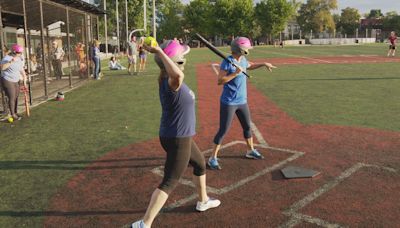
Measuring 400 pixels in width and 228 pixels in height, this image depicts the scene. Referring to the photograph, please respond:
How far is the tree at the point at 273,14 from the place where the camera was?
93.4 meters

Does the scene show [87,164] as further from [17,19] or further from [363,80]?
[363,80]

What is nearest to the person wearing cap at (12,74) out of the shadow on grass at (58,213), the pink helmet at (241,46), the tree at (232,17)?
the shadow on grass at (58,213)

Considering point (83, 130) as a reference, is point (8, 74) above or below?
above

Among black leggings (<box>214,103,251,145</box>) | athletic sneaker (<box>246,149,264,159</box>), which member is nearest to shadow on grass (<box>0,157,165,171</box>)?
black leggings (<box>214,103,251,145</box>)

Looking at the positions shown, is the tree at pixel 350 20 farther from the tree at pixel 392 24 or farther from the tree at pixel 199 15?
the tree at pixel 199 15

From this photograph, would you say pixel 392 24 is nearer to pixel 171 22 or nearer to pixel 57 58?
pixel 171 22

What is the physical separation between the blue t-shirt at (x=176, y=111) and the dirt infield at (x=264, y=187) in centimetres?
119

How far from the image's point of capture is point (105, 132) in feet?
29.5

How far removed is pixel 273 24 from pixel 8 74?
90.3 m

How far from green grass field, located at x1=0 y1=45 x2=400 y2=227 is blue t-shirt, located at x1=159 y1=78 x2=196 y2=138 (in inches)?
82.2

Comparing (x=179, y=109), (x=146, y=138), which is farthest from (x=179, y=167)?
(x=146, y=138)

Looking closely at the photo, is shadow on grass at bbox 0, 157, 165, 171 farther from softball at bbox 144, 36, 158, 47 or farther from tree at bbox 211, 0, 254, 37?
tree at bbox 211, 0, 254, 37

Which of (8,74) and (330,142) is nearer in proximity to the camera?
(330,142)

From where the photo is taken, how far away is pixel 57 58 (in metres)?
20.2
